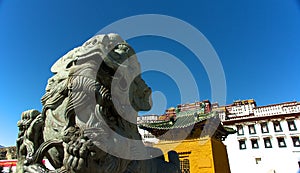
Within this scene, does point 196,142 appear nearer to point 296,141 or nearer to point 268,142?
point 268,142

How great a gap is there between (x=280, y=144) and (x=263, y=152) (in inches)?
65.6

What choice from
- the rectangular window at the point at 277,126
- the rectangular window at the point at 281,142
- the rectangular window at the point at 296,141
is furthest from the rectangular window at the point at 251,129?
the rectangular window at the point at 296,141

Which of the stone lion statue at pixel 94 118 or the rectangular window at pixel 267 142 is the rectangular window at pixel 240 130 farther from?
the stone lion statue at pixel 94 118

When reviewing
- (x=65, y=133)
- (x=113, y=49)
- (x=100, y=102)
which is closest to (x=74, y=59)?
(x=113, y=49)

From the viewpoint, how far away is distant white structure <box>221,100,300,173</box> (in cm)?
1906

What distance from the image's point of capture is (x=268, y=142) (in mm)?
20328

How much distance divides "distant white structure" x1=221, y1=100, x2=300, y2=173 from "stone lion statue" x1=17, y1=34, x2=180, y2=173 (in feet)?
68.9

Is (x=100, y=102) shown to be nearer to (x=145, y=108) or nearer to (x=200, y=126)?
(x=145, y=108)

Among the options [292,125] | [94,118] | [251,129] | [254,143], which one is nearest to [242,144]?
[254,143]

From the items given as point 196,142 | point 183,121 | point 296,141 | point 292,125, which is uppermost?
point 292,125

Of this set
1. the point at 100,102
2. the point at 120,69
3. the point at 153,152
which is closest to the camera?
the point at 100,102

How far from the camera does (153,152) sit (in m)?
2.38

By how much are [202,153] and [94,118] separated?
34.8 feet

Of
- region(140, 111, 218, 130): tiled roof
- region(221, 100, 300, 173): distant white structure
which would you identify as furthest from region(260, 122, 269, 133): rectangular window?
region(140, 111, 218, 130): tiled roof
